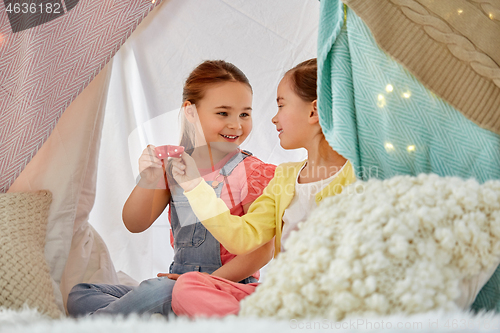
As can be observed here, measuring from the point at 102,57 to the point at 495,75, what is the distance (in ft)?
2.78

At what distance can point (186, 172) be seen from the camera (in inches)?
36.4

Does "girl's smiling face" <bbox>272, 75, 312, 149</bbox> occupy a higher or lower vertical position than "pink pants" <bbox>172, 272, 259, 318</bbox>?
A: higher

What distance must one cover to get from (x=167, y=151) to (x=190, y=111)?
0.12 m

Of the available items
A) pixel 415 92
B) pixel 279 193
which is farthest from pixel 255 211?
pixel 415 92

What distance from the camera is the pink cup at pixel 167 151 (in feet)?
3.24

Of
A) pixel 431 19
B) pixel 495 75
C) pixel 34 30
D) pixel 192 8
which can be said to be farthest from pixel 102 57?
pixel 495 75

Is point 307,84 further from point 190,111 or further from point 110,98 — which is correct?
point 110,98

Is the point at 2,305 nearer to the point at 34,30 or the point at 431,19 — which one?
the point at 34,30

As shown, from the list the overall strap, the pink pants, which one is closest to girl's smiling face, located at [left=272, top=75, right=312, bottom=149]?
the overall strap

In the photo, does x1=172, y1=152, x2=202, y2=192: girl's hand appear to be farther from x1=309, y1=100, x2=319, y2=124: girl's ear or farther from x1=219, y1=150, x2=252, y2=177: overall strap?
x1=309, y1=100, x2=319, y2=124: girl's ear

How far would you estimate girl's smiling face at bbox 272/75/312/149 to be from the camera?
1.01 metres

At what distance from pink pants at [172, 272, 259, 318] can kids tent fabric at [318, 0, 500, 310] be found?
0.35 m

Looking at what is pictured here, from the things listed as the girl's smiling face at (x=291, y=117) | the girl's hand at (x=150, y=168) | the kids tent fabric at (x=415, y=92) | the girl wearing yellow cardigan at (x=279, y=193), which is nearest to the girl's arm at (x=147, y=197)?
the girl's hand at (x=150, y=168)

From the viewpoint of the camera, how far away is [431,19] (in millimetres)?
700
